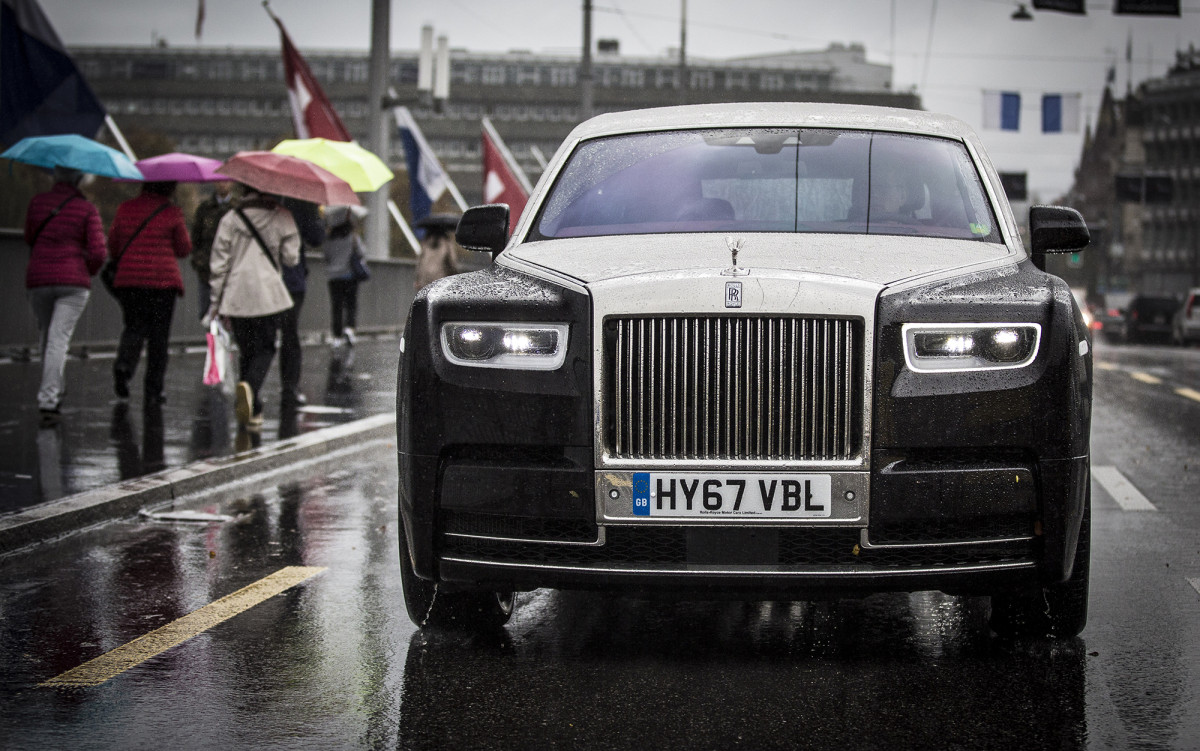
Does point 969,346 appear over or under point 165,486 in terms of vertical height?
over

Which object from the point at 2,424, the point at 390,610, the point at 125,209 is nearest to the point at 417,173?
the point at 125,209

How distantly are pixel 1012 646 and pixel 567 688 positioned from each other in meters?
1.48

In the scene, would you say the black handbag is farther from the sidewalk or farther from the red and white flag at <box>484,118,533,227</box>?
the red and white flag at <box>484,118,533,227</box>

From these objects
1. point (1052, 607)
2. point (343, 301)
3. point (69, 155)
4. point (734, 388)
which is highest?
point (69, 155)

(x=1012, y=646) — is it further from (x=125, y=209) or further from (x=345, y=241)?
(x=345, y=241)

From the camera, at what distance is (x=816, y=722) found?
410cm

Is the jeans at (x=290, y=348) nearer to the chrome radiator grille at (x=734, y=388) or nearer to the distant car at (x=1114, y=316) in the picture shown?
the chrome radiator grille at (x=734, y=388)

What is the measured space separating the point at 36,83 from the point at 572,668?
10.3m

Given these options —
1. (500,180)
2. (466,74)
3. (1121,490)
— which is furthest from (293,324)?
(466,74)

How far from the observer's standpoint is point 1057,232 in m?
5.51

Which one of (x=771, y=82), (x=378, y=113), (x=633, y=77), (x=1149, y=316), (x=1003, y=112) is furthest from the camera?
(x=771, y=82)

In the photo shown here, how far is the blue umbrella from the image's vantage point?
11781 millimetres

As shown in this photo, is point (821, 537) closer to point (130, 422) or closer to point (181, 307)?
point (130, 422)

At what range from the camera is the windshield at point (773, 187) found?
5473 millimetres
